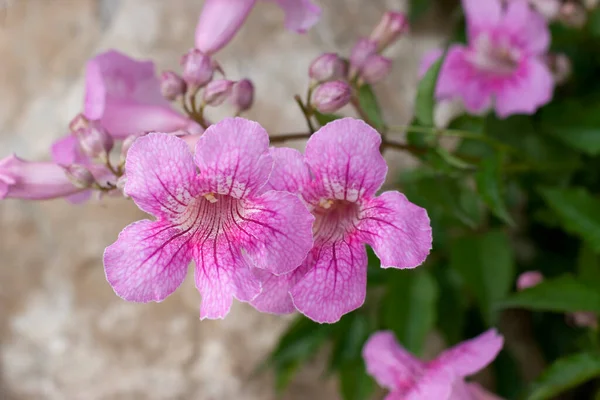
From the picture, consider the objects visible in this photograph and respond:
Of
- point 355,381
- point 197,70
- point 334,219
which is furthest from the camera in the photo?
point 355,381

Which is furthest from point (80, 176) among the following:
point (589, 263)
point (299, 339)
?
point (589, 263)

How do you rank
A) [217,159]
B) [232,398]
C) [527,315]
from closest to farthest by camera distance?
[217,159], [232,398], [527,315]

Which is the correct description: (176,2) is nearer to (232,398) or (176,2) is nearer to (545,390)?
(232,398)

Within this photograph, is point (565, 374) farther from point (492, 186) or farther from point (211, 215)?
point (211, 215)

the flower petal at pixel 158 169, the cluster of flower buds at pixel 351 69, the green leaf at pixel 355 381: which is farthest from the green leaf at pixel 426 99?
the green leaf at pixel 355 381

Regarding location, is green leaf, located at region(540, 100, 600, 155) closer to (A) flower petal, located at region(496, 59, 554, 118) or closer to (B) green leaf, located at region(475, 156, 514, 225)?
(A) flower petal, located at region(496, 59, 554, 118)

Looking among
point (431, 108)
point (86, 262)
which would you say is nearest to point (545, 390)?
point (431, 108)
